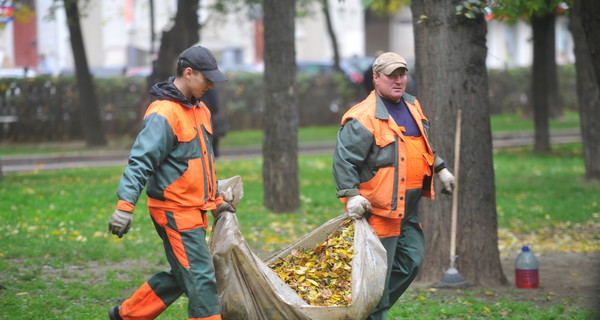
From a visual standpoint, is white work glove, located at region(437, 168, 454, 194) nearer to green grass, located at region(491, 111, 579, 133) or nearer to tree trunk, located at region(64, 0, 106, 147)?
tree trunk, located at region(64, 0, 106, 147)

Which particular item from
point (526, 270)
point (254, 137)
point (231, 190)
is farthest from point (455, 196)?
point (254, 137)

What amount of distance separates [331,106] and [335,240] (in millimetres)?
21105

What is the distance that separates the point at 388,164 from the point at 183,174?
4.04 feet

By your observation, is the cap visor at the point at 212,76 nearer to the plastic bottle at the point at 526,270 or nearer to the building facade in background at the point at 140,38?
the plastic bottle at the point at 526,270

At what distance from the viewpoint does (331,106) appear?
26.4m

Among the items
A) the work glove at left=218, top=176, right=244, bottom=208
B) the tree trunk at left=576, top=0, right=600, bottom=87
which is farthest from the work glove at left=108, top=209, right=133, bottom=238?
the tree trunk at left=576, top=0, right=600, bottom=87

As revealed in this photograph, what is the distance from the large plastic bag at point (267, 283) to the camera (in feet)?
16.3

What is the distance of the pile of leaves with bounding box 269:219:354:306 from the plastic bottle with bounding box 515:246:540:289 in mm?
2602

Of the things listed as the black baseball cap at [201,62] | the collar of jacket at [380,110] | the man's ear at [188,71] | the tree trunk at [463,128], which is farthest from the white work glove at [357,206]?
the tree trunk at [463,128]

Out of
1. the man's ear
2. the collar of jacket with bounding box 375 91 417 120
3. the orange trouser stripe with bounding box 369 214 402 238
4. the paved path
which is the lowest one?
the orange trouser stripe with bounding box 369 214 402 238

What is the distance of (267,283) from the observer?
5.03 m

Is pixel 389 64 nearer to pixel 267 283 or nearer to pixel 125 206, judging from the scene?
pixel 267 283

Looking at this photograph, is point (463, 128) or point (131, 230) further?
point (131, 230)

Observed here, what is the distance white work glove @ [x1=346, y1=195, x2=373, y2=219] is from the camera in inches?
202
